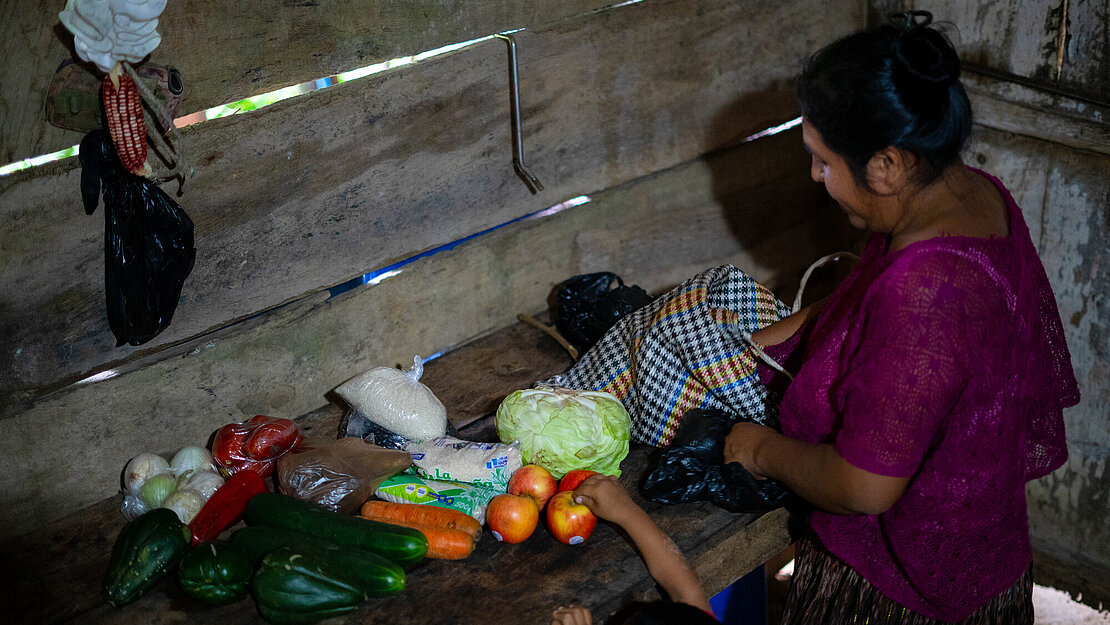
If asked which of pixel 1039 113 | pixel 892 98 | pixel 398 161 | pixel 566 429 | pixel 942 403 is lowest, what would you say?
pixel 566 429

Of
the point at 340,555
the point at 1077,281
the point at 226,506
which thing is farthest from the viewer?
the point at 1077,281

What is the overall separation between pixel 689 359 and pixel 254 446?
48.3 inches

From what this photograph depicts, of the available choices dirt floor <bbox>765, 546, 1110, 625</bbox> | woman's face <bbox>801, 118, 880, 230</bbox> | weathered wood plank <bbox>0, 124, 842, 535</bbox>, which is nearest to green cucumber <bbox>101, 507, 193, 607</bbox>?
weathered wood plank <bbox>0, 124, 842, 535</bbox>

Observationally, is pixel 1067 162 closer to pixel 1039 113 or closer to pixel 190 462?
pixel 1039 113

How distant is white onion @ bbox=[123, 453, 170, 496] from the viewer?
2541 mm

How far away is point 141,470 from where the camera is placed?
2.56 metres

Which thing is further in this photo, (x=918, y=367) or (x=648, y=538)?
(x=648, y=538)

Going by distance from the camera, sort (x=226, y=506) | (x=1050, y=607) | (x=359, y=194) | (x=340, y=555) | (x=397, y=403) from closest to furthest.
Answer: (x=340, y=555) → (x=226, y=506) → (x=397, y=403) → (x=359, y=194) → (x=1050, y=607)

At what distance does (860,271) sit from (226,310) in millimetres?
1755

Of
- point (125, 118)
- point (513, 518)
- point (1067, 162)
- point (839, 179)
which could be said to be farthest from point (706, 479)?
point (1067, 162)

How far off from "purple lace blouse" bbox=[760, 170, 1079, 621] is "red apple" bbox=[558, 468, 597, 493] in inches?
22.5

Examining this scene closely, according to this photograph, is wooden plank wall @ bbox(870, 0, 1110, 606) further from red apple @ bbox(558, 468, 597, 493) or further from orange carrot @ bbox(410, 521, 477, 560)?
orange carrot @ bbox(410, 521, 477, 560)

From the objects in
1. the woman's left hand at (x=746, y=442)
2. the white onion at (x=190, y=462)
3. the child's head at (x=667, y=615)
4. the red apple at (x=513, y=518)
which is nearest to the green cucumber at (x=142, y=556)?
the white onion at (x=190, y=462)

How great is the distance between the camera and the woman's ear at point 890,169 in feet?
6.06
